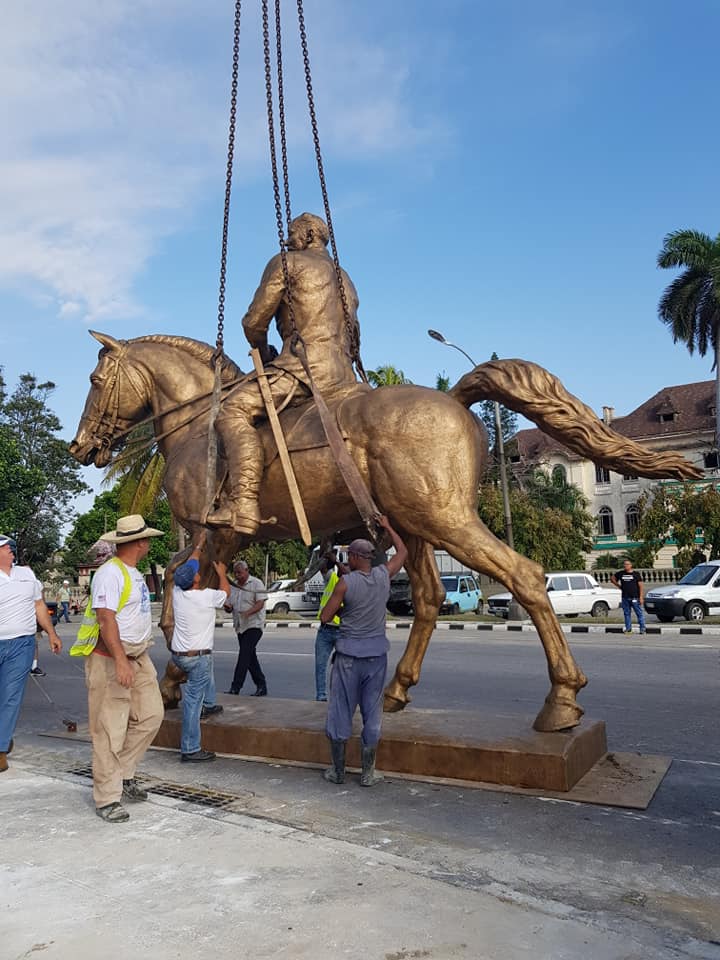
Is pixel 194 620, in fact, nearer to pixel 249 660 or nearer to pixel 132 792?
pixel 132 792

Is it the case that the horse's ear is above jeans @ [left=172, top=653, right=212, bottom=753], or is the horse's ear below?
above

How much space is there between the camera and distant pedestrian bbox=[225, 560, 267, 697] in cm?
930

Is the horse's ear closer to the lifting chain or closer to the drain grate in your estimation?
the lifting chain

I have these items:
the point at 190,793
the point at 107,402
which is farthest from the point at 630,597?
the point at 190,793

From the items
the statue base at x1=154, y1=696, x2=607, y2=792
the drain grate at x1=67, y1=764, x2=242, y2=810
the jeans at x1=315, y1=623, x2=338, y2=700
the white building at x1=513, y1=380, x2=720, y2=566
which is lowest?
the drain grate at x1=67, y1=764, x2=242, y2=810

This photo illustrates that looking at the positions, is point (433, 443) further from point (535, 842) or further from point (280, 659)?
point (280, 659)

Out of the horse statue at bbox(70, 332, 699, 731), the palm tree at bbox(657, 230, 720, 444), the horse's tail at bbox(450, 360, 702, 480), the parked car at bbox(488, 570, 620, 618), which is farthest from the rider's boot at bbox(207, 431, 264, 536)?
the palm tree at bbox(657, 230, 720, 444)

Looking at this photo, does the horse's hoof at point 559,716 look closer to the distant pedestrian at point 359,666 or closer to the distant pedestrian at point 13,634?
the distant pedestrian at point 359,666

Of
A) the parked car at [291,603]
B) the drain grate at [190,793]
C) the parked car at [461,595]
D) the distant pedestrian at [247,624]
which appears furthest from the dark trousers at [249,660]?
the parked car at [291,603]

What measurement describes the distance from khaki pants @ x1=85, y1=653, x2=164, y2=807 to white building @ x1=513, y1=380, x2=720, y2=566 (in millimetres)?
47530

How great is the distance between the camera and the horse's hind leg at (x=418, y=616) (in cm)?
646

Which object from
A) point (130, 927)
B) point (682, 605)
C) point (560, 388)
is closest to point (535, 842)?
point (130, 927)

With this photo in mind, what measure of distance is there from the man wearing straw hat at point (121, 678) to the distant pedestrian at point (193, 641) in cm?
95

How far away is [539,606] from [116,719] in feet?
8.88
